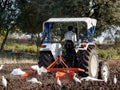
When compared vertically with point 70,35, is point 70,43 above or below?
below

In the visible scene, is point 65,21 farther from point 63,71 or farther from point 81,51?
point 63,71

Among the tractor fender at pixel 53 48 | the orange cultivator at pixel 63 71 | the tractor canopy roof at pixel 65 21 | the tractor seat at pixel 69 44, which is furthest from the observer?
the tractor fender at pixel 53 48

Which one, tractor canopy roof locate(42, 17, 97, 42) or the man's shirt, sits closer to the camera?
the man's shirt

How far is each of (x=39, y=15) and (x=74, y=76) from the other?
63.6ft

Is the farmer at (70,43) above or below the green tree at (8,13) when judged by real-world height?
above

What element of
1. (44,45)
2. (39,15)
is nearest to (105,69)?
(44,45)

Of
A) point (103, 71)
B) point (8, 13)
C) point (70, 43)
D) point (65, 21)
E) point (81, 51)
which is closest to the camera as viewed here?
point (70, 43)

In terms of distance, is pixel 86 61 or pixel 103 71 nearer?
pixel 86 61

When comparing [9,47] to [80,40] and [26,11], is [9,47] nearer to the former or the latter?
[26,11]

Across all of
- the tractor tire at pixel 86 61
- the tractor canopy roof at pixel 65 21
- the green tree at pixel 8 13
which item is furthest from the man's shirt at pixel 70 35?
the green tree at pixel 8 13

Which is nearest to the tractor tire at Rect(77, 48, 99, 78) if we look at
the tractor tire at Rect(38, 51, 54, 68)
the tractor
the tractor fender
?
the tractor

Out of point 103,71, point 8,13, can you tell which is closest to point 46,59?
point 103,71

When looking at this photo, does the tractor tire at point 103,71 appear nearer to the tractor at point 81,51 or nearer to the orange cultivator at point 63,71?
the tractor at point 81,51

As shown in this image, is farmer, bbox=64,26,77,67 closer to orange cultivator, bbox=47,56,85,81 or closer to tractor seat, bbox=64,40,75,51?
tractor seat, bbox=64,40,75,51
